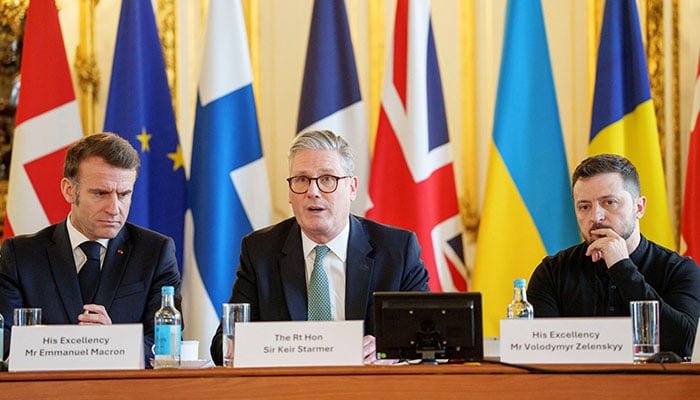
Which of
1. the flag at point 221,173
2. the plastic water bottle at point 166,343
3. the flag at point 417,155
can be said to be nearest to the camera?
the plastic water bottle at point 166,343

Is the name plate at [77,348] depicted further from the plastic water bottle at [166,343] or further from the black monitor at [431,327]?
the black monitor at [431,327]

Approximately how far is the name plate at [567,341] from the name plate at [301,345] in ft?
1.26

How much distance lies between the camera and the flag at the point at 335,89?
519 centimetres

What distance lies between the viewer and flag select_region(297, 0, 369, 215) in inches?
204

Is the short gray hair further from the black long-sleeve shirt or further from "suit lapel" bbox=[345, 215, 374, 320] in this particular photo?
the black long-sleeve shirt

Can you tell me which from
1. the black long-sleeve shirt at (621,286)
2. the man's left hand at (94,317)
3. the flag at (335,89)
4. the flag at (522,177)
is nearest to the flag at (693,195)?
the flag at (522,177)

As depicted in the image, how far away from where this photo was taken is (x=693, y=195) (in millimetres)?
4926

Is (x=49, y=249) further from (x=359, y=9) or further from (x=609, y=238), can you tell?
(x=359, y=9)

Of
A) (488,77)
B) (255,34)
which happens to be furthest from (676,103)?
(255,34)

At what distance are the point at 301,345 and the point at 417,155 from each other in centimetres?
264

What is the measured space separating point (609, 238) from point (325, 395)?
1609 millimetres

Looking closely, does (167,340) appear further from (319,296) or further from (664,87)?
(664,87)

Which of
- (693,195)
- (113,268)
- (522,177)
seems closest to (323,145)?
(113,268)

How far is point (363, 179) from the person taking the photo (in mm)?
5223
